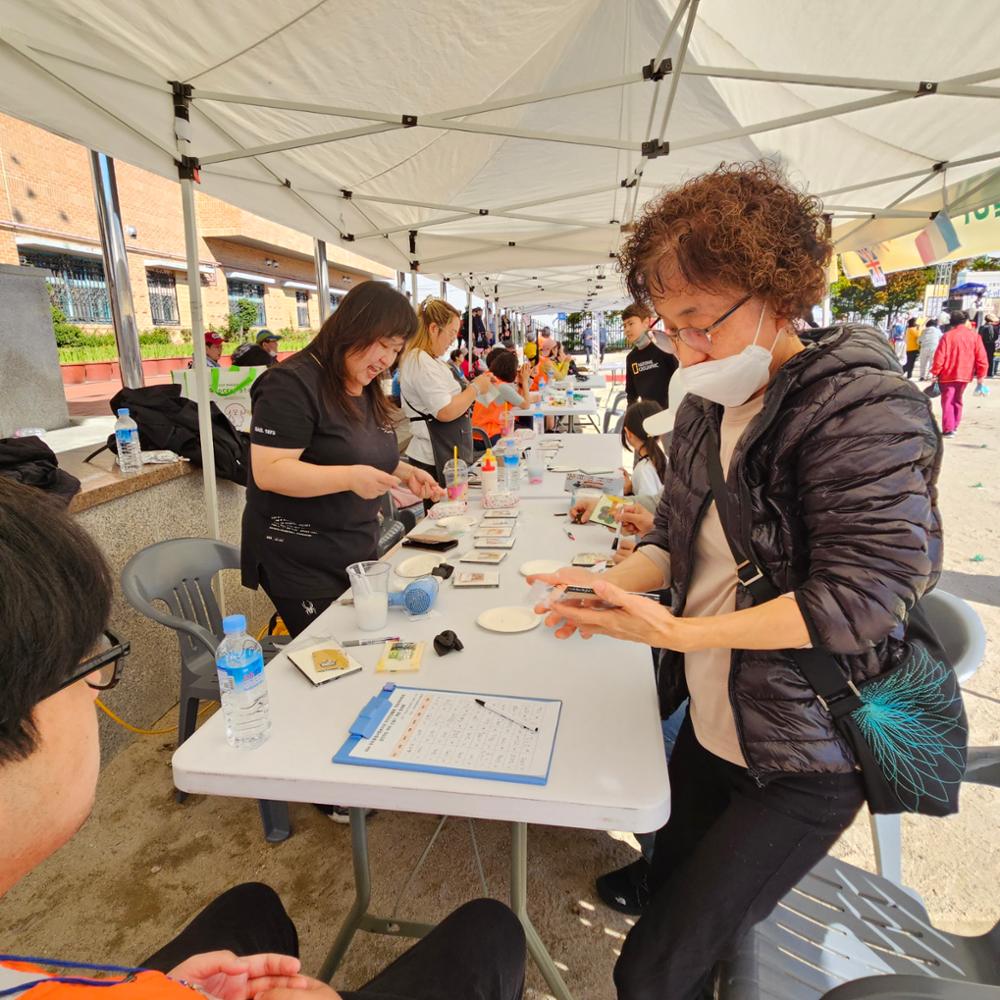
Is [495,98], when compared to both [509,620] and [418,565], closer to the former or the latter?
[418,565]

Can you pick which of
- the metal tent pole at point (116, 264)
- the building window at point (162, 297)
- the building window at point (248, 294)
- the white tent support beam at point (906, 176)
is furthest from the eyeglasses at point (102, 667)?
the building window at point (248, 294)

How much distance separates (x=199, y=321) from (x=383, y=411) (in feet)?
4.04

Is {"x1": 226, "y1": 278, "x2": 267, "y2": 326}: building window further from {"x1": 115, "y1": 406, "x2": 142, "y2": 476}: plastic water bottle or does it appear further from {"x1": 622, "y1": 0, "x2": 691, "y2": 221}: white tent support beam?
{"x1": 115, "y1": 406, "x2": 142, "y2": 476}: plastic water bottle

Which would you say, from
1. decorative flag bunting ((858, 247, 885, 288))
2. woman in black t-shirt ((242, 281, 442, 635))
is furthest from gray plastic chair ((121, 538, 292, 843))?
decorative flag bunting ((858, 247, 885, 288))

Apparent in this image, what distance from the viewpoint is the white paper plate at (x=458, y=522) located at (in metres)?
2.68

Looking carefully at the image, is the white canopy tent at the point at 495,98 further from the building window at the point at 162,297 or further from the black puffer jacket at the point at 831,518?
the building window at the point at 162,297

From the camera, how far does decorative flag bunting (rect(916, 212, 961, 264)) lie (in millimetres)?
5031

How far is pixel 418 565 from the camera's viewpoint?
2221mm

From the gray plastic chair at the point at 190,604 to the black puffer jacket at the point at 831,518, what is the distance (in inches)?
75.2

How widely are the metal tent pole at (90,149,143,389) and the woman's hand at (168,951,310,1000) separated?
3.59 metres

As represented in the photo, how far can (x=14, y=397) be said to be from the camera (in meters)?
3.98

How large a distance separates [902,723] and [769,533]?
40 cm

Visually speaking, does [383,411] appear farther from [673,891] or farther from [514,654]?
[673,891]

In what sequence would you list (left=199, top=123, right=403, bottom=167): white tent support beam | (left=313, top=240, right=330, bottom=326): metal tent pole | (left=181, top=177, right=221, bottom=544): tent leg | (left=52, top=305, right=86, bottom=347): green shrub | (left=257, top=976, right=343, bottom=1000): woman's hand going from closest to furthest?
(left=257, top=976, right=343, bottom=1000): woman's hand → (left=181, top=177, right=221, bottom=544): tent leg → (left=199, top=123, right=403, bottom=167): white tent support beam → (left=313, top=240, right=330, bottom=326): metal tent pole → (left=52, top=305, right=86, bottom=347): green shrub
